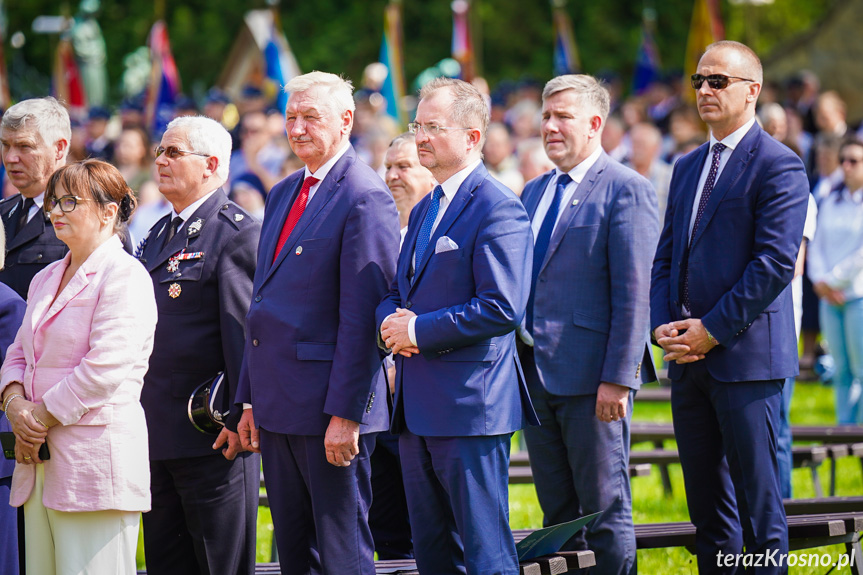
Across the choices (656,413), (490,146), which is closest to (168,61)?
(490,146)

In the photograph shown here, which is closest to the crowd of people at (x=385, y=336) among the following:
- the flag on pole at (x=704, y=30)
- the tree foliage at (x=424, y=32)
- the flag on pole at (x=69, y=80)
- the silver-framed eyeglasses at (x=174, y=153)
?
the silver-framed eyeglasses at (x=174, y=153)

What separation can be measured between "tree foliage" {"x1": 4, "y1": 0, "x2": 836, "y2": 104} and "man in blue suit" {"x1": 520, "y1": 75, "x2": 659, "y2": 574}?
2233 cm

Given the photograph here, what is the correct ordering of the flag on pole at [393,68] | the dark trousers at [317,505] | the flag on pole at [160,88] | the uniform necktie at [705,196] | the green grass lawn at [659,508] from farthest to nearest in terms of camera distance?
1. the flag on pole at [160,88]
2. the flag on pole at [393,68]
3. the green grass lawn at [659,508]
4. the uniform necktie at [705,196]
5. the dark trousers at [317,505]

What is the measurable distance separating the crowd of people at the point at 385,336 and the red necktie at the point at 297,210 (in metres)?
0.01

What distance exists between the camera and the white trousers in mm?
4266

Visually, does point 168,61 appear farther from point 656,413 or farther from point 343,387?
point 343,387

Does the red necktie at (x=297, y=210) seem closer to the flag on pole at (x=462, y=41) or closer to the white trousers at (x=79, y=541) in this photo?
the white trousers at (x=79, y=541)

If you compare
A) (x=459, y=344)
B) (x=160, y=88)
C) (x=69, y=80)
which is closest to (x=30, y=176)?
(x=459, y=344)

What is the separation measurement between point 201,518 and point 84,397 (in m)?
0.94

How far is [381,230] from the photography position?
457cm

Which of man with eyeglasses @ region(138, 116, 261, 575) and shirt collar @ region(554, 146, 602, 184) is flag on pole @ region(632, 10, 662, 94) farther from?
man with eyeglasses @ region(138, 116, 261, 575)

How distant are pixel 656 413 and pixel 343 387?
268 inches

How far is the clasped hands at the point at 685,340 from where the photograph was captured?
4820 mm

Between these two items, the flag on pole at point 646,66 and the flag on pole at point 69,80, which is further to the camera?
the flag on pole at point 69,80
